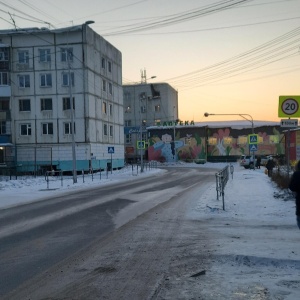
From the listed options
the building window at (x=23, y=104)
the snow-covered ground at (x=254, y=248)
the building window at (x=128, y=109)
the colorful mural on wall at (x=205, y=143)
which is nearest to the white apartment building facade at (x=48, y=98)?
the building window at (x=23, y=104)

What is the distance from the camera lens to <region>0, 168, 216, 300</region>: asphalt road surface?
5961 millimetres

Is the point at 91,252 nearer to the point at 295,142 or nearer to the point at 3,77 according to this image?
the point at 295,142

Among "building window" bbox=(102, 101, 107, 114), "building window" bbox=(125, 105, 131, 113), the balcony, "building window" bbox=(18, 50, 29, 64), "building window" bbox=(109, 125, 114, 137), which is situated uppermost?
"building window" bbox=(18, 50, 29, 64)

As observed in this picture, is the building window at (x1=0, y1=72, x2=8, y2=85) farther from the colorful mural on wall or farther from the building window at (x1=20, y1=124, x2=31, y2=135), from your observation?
the colorful mural on wall

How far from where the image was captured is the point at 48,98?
161 ft

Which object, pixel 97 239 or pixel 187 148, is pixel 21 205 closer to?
pixel 97 239

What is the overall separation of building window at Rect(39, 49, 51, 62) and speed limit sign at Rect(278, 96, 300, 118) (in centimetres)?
3939

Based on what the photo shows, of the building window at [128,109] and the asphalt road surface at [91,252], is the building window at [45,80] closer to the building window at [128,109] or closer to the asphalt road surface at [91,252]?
the asphalt road surface at [91,252]

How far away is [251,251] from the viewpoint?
7637mm

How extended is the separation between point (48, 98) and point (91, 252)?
42.6 metres

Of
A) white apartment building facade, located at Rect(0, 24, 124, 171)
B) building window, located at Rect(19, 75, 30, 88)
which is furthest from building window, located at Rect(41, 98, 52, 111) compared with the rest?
building window, located at Rect(19, 75, 30, 88)

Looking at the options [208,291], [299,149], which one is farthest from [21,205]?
[208,291]

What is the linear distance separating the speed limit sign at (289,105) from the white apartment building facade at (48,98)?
35238 mm

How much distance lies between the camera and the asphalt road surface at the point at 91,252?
5961mm
